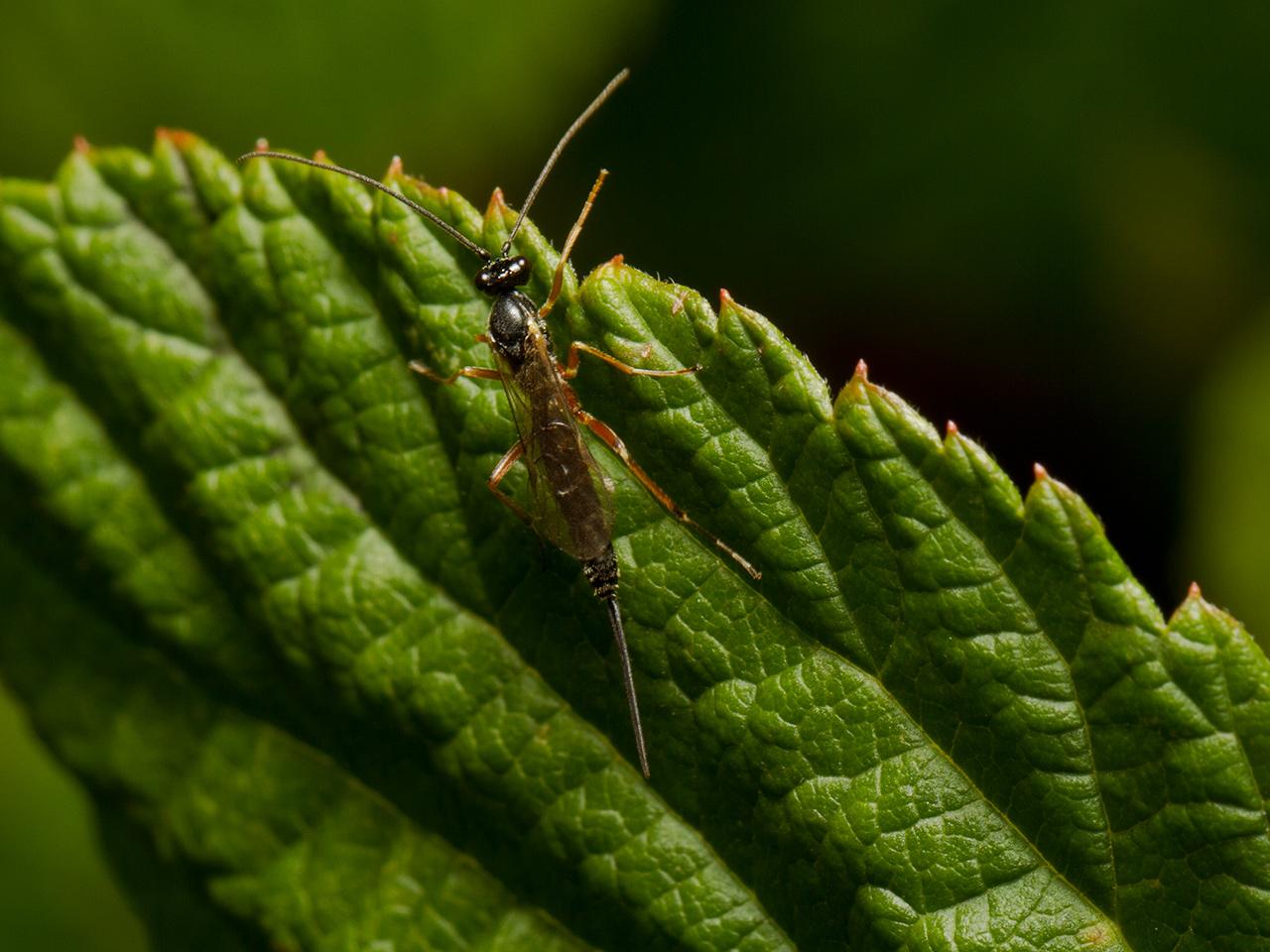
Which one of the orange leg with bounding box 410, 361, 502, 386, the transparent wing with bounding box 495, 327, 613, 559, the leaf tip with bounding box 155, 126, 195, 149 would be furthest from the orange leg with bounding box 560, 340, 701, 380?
the leaf tip with bounding box 155, 126, 195, 149

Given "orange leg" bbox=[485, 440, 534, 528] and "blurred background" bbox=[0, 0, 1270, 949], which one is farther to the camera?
"blurred background" bbox=[0, 0, 1270, 949]

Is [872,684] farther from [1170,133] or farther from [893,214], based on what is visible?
[1170,133]

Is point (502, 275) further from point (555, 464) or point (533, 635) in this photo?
point (533, 635)

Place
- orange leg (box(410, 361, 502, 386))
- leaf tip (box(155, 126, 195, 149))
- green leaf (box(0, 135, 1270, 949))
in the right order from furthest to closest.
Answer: leaf tip (box(155, 126, 195, 149)), orange leg (box(410, 361, 502, 386)), green leaf (box(0, 135, 1270, 949))

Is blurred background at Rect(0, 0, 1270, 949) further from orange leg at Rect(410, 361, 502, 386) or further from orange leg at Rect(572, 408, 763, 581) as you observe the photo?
orange leg at Rect(572, 408, 763, 581)

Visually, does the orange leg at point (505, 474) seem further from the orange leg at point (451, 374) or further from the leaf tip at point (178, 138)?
the leaf tip at point (178, 138)

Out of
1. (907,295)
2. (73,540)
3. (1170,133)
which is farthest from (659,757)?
(1170,133)

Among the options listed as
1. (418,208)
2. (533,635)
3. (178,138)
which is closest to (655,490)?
(533,635)
